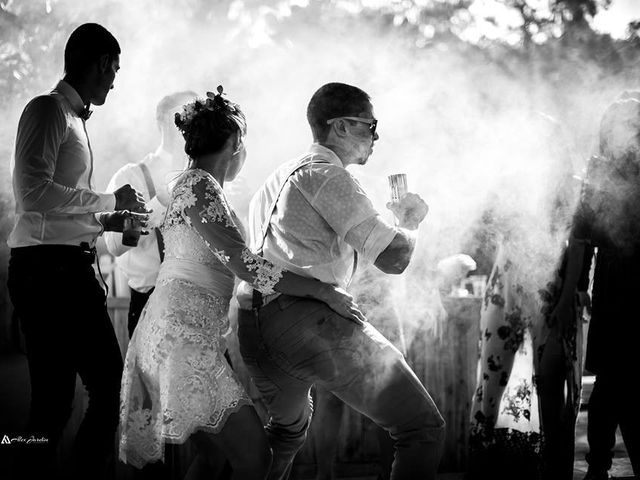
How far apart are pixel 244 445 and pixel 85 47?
1871mm

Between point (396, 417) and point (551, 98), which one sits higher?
point (551, 98)

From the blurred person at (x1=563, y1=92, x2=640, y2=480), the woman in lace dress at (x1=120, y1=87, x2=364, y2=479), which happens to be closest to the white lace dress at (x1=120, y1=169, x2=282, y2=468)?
the woman in lace dress at (x1=120, y1=87, x2=364, y2=479)

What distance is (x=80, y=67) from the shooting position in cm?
317

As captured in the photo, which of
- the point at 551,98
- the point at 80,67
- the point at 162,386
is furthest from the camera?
the point at 551,98

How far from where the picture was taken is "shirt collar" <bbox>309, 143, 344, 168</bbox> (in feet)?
9.64

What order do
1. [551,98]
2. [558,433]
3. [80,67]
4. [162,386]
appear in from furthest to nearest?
[551,98], [558,433], [80,67], [162,386]

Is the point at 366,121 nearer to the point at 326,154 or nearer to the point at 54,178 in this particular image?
the point at 326,154

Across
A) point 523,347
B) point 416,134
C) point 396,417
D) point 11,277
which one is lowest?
point 396,417

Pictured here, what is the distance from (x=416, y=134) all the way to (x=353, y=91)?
217 centimetres

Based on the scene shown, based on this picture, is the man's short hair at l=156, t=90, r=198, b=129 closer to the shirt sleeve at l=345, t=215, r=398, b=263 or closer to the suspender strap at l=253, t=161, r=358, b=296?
the suspender strap at l=253, t=161, r=358, b=296

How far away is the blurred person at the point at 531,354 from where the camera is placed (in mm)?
3875

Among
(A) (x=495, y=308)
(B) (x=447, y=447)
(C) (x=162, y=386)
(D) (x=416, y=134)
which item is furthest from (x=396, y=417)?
(D) (x=416, y=134)

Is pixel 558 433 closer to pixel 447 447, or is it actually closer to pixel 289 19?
pixel 447 447

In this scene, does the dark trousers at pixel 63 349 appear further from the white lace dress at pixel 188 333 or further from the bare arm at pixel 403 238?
the bare arm at pixel 403 238
